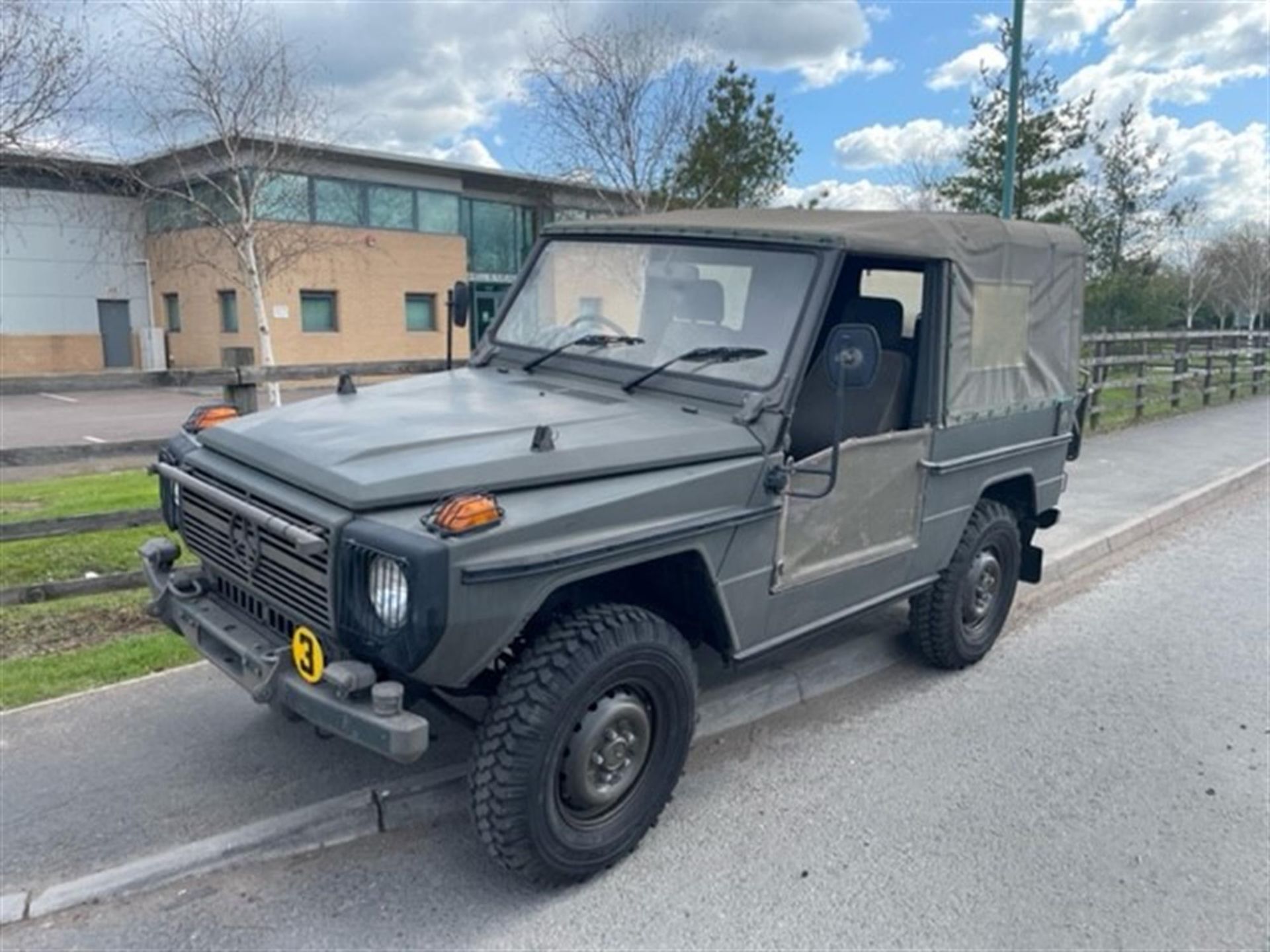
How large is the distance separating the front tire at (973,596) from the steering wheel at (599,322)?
208cm

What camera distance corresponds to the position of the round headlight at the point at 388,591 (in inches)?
103

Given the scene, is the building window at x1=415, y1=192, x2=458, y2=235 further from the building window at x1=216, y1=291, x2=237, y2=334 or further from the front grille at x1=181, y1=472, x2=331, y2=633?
the front grille at x1=181, y1=472, x2=331, y2=633

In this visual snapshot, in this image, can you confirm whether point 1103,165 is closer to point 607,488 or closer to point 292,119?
point 292,119

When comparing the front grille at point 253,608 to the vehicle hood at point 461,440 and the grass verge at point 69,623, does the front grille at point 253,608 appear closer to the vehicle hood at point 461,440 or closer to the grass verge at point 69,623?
the vehicle hood at point 461,440

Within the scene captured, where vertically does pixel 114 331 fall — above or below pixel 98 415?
above

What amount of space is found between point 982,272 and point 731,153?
11334 mm

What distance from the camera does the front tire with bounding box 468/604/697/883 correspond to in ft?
9.63

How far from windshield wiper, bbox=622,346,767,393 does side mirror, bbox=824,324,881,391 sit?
0.40 m

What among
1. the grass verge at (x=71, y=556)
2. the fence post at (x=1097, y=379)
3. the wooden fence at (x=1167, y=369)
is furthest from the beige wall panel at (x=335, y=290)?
the grass verge at (x=71, y=556)

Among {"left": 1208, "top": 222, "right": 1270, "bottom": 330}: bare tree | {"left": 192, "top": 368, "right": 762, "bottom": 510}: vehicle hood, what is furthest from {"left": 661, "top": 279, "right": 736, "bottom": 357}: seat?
{"left": 1208, "top": 222, "right": 1270, "bottom": 330}: bare tree

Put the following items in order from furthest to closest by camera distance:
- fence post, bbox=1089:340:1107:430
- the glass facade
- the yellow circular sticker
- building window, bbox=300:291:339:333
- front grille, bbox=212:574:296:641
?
building window, bbox=300:291:339:333
the glass facade
fence post, bbox=1089:340:1107:430
front grille, bbox=212:574:296:641
the yellow circular sticker

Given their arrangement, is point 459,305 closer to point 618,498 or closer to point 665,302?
point 665,302

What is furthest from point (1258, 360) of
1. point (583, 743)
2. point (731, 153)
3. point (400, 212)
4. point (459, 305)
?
point (400, 212)

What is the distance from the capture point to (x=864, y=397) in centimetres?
452
